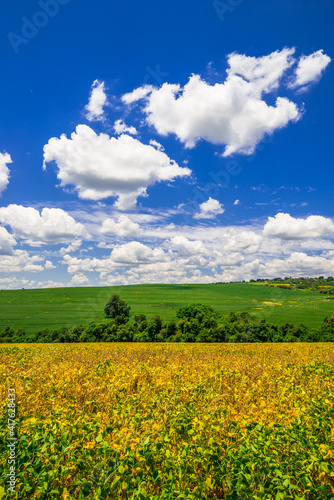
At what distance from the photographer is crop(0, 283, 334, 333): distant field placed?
6097 cm

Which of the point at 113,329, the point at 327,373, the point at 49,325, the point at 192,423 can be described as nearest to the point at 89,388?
the point at 192,423

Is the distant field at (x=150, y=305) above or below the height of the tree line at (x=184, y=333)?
below

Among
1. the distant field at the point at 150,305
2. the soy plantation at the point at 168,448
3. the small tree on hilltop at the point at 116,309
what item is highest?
the soy plantation at the point at 168,448

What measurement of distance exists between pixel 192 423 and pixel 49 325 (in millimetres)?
58262

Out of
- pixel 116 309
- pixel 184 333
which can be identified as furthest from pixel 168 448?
pixel 116 309

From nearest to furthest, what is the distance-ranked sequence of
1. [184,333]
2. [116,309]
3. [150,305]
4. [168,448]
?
[168,448]
[184,333]
[116,309]
[150,305]

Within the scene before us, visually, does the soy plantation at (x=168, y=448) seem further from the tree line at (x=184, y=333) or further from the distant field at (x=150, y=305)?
the distant field at (x=150, y=305)

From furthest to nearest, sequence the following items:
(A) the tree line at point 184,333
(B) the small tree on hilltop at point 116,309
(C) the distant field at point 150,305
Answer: (C) the distant field at point 150,305, (B) the small tree on hilltop at point 116,309, (A) the tree line at point 184,333

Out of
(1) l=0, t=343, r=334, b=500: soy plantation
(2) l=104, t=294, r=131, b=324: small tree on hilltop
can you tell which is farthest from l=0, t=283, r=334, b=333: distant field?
(1) l=0, t=343, r=334, b=500: soy plantation

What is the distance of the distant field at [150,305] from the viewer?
60969 millimetres

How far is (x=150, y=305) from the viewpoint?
8019cm

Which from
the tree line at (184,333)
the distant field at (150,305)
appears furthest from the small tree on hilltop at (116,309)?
the tree line at (184,333)

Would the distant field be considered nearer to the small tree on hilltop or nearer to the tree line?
the small tree on hilltop

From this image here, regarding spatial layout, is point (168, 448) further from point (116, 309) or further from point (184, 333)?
point (116, 309)
